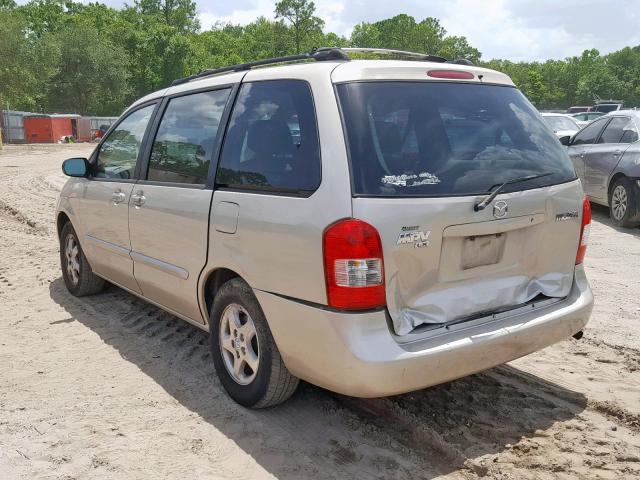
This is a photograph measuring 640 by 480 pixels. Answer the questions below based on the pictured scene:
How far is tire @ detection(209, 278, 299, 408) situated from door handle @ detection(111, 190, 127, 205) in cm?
145

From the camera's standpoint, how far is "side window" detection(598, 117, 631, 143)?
9.98 m

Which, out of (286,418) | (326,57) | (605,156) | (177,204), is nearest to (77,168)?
(177,204)

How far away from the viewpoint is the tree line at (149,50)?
42431 millimetres

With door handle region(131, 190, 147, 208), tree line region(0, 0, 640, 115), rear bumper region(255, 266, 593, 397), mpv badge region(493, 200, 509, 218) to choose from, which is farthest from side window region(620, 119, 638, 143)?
tree line region(0, 0, 640, 115)

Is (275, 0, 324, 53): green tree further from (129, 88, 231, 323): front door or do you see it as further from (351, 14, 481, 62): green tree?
(129, 88, 231, 323): front door

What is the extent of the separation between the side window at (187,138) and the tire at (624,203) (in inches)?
283

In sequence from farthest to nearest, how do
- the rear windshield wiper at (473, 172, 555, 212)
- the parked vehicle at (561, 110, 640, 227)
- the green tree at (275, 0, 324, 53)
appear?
1. the green tree at (275, 0, 324, 53)
2. the parked vehicle at (561, 110, 640, 227)
3. the rear windshield wiper at (473, 172, 555, 212)

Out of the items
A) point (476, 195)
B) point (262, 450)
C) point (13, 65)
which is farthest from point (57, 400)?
point (13, 65)

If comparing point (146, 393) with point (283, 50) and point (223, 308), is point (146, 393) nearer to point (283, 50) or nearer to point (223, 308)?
point (223, 308)

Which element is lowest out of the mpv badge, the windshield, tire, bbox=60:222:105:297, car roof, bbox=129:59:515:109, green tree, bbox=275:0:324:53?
tire, bbox=60:222:105:297

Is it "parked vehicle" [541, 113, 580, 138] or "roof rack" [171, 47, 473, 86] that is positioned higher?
"roof rack" [171, 47, 473, 86]

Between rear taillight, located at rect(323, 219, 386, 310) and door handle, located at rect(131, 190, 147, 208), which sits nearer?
rear taillight, located at rect(323, 219, 386, 310)

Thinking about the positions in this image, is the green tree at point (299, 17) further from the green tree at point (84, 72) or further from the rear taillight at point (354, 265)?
the rear taillight at point (354, 265)

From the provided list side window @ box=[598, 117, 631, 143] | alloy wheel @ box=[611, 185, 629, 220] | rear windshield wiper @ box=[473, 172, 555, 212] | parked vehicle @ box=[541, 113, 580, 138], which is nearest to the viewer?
rear windshield wiper @ box=[473, 172, 555, 212]
